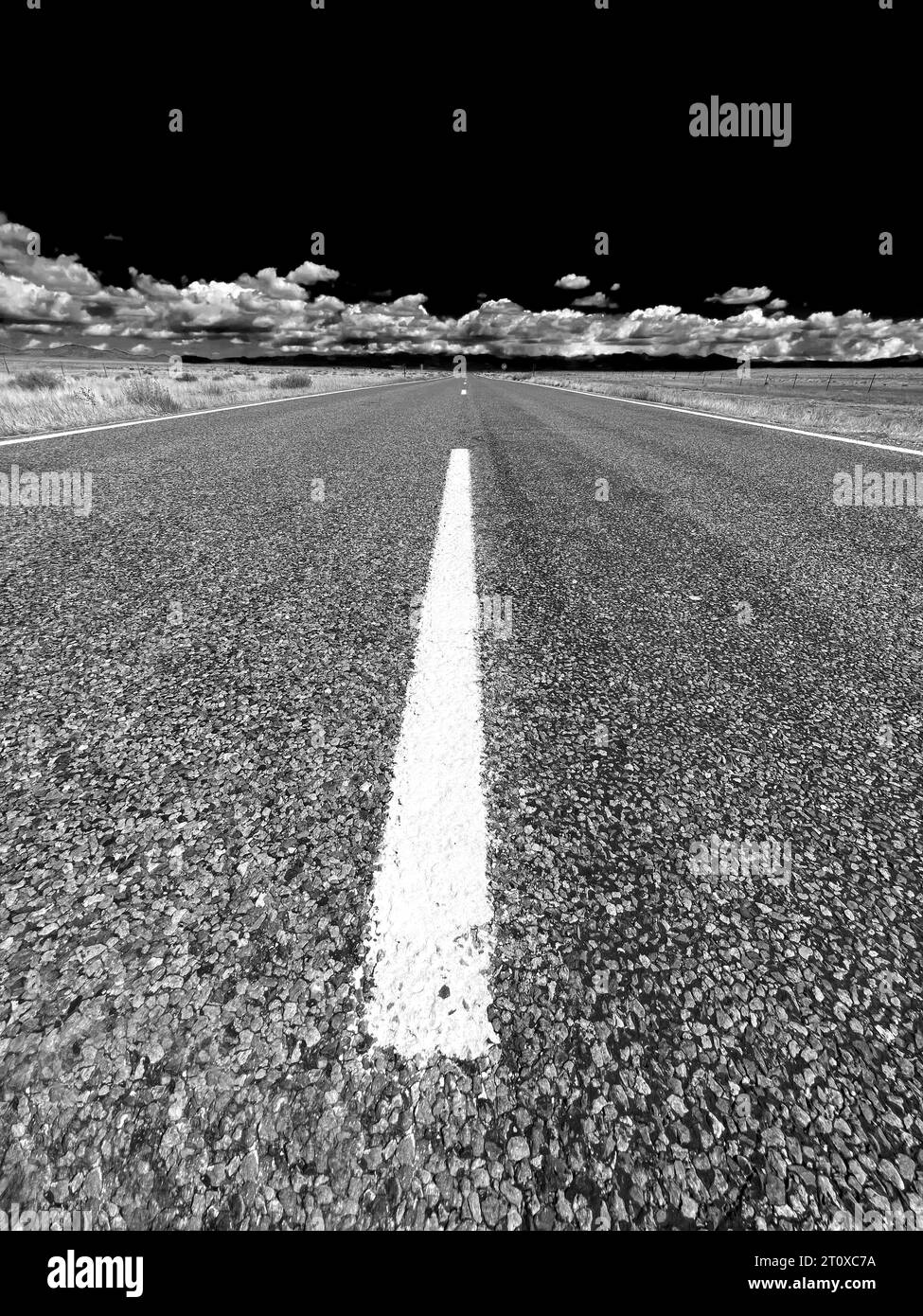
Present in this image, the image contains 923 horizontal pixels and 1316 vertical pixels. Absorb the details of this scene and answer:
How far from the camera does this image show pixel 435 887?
3.43 ft

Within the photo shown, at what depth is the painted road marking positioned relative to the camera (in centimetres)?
85

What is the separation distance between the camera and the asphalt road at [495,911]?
0.71 metres

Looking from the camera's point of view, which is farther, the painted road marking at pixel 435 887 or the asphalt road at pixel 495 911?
the painted road marking at pixel 435 887

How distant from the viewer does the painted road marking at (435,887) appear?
2.78 ft

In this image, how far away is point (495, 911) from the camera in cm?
101

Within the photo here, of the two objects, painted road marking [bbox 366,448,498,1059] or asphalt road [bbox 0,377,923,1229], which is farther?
painted road marking [bbox 366,448,498,1059]

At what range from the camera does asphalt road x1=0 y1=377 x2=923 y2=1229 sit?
709 millimetres

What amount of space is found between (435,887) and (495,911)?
0.12 metres

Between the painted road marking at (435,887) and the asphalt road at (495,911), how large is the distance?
0.10ft

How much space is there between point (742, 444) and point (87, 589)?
6.42 m

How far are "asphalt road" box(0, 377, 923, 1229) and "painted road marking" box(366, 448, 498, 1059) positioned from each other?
29mm
